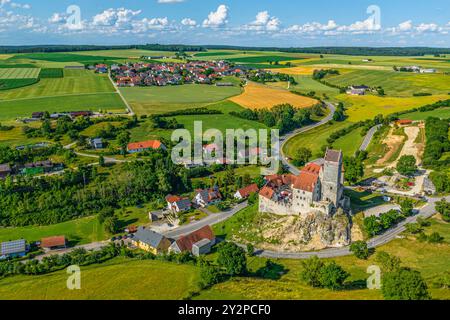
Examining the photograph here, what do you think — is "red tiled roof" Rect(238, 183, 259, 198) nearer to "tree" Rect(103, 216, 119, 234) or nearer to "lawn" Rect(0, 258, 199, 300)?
"tree" Rect(103, 216, 119, 234)

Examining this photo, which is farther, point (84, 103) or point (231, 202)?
point (84, 103)

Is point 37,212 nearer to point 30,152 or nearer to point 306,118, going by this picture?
point 30,152

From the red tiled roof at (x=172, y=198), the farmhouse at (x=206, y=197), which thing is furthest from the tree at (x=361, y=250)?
the red tiled roof at (x=172, y=198)

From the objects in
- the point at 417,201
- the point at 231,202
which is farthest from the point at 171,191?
the point at 417,201

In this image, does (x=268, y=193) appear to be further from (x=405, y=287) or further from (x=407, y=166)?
(x=407, y=166)

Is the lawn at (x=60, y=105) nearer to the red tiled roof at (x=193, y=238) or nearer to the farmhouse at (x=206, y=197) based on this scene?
the farmhouse at (x=206, y=197)

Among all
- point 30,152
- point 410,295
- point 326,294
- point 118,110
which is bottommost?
point 326,294

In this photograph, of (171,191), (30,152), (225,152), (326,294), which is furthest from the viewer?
(225,152)
